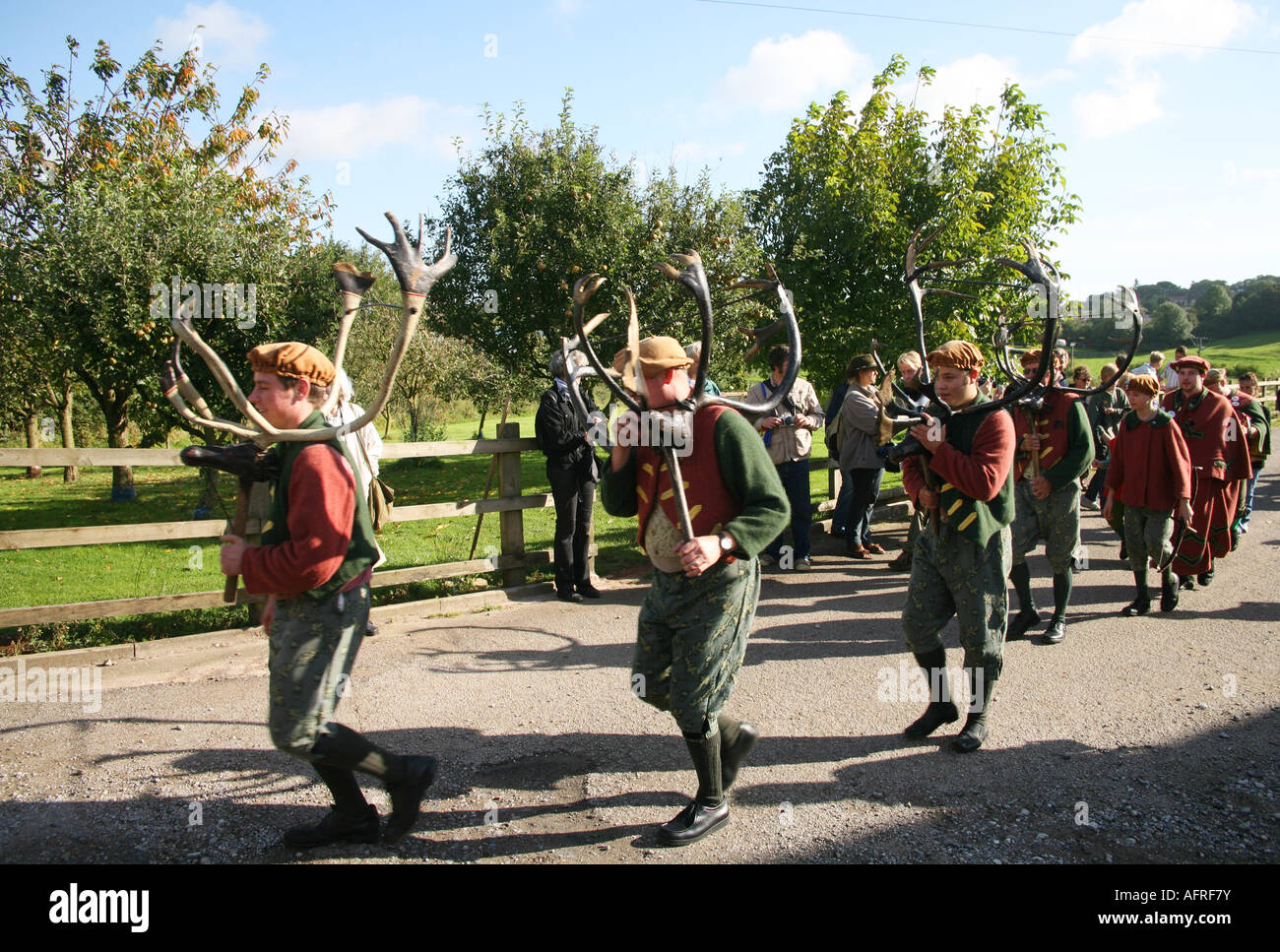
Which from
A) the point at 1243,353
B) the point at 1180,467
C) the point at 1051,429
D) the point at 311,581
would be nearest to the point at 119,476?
the point at 311,581

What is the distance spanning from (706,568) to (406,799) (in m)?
1.56

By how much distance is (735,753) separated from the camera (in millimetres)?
3773

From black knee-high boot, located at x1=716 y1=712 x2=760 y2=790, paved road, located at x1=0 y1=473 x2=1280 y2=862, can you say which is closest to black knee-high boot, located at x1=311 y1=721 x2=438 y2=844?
paved road, located at x1=0 y1=473 x2=1280 y2=862

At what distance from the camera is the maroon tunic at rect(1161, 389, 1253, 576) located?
24.0 ft

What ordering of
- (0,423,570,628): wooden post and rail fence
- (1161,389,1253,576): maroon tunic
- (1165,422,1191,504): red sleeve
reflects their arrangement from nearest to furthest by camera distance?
(0,423,570,628): wooden post and rail fence < (1165,422,1191,504): red sleeve < (1161,389,1253,576): maroon tunic

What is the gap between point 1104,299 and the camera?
18.1 feet

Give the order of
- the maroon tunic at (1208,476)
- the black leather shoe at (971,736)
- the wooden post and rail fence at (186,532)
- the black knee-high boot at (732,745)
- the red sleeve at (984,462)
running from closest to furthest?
the black knee-high boot at (732,745), the red sleeve at (984,462), the black leather shoe at (971,736), the wooden post and rail fence at (186,532), the maroon tunic at (1208,476)

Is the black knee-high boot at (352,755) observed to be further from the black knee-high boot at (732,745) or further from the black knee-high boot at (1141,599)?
the black knee-high boot at (1141,599)

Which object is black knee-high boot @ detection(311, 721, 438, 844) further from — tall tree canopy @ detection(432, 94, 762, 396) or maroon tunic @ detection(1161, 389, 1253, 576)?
tall tree canopy @ detection(432, 94, 762, 396)

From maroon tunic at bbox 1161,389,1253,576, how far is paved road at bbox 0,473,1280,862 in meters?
0.85

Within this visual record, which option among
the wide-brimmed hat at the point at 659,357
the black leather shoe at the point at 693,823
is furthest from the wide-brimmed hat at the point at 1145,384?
the black leather shoe at the point at 693,823

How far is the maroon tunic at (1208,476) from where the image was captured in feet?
24.0
